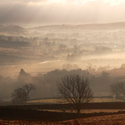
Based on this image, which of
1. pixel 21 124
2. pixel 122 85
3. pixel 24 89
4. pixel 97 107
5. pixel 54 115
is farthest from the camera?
pixel 122 85

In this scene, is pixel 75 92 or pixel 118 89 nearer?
pixel 75 92

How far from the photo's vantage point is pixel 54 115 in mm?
36844

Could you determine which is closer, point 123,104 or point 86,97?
point 86,97

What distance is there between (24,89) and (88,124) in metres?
122

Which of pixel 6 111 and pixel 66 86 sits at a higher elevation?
pixel 66 86

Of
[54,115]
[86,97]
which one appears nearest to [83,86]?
[86,97]

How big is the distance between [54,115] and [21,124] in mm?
15236

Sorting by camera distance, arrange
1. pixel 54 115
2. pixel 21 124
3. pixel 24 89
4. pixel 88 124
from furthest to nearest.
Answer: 1. pixel 24 89
2. pixel 54 115
3. pixel 88 124
4. pixel 21 124

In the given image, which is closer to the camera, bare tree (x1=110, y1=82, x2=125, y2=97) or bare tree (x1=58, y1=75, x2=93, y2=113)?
bare tree (x1=58, y1=75, x2=93, y2=113)

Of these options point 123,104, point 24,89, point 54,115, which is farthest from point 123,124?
A: point 24,89

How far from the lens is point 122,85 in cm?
16475

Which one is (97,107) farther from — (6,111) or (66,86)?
(6,111)

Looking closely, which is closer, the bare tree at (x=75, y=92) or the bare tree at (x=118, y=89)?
the bare tree at (x=75, y=92)

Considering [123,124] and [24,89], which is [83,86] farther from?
[24,89]
